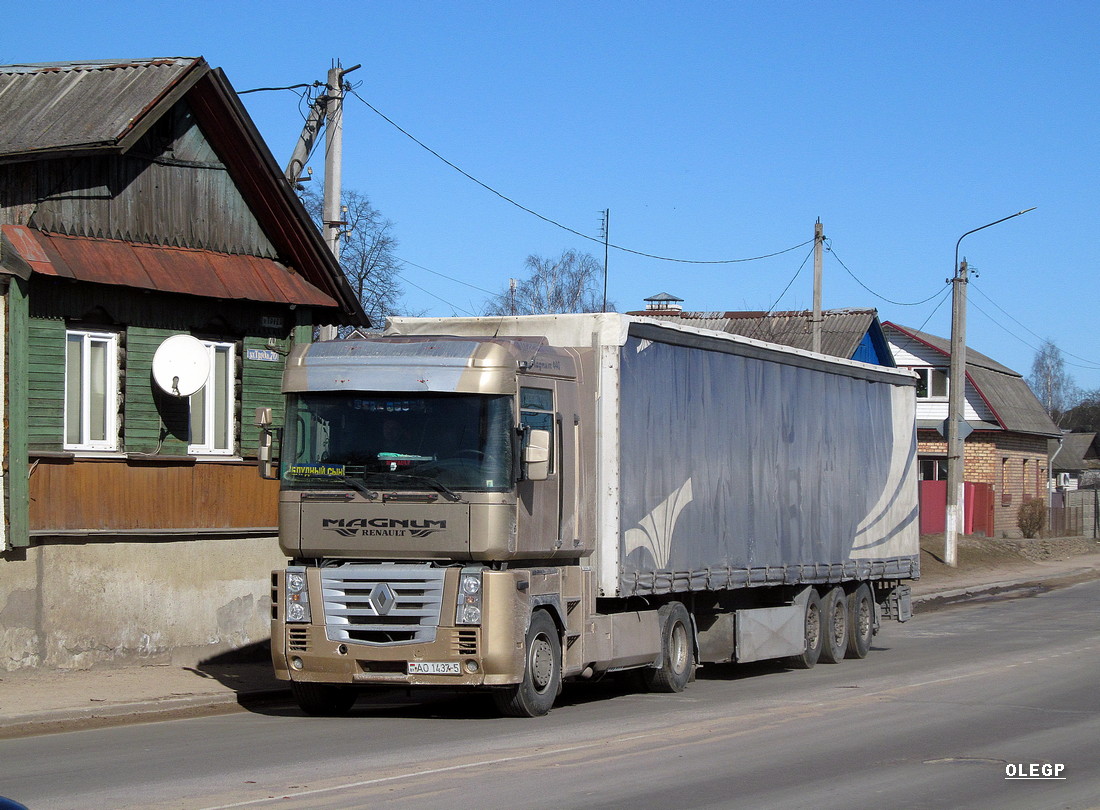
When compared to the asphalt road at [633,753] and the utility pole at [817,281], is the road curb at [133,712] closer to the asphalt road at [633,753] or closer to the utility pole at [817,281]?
the asphalt road at [633,753]

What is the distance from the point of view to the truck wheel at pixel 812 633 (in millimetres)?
18031

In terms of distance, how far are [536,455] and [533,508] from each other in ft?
1.86

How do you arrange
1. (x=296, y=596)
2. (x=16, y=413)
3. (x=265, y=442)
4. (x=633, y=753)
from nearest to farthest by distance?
(x=633, y=753)
(x=296, y=596)
(x=265, y=442)
(x=16, y=413)

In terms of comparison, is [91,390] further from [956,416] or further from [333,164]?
[956,416]

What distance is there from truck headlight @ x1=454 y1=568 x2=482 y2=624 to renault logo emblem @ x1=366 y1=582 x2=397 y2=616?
579mm

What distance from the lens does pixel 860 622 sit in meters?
19.5

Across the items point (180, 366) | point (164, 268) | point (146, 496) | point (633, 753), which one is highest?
point (164, 268)

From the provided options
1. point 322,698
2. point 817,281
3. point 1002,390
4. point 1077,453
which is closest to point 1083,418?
point 1077,453

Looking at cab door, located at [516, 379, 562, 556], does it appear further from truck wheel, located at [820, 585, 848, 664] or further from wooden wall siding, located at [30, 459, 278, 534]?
truck wheel, located at [820, 585, 848, 664]

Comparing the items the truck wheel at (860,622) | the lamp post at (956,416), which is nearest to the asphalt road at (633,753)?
the truck wheel at (860,622)

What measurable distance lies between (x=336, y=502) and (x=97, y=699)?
3.51 metres

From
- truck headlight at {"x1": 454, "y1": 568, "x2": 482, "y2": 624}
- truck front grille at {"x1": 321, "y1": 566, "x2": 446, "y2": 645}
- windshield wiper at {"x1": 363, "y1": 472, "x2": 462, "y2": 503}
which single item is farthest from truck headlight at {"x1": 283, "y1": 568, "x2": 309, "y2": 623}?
truck headlight at {"x1": 454, "y1": 568, "x2": 482, "y2": 624}

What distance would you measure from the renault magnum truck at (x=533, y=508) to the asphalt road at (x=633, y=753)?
0.60 m

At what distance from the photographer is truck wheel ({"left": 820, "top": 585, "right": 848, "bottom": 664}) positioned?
18.5 metres
